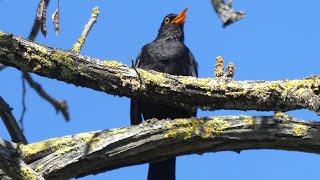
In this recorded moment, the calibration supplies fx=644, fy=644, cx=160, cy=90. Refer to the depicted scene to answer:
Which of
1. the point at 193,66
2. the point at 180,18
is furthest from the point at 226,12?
the point at 180,18

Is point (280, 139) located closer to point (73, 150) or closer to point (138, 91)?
point (138, 91)

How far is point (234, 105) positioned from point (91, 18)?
0.96m

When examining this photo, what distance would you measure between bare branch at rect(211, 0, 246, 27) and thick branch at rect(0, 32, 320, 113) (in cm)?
172

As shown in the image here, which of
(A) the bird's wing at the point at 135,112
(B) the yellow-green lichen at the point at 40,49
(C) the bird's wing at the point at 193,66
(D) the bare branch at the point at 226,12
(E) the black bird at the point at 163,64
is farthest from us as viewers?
(C) the bird's wing at the point at 193,66

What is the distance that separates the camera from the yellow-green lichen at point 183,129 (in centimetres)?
351

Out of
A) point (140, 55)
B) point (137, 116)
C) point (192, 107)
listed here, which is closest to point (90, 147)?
point (192, 107)

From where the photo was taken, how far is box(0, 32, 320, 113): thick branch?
356cm

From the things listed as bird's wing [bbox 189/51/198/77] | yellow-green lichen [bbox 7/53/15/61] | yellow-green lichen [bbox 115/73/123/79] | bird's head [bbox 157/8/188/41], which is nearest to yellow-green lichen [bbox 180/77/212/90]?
yellow-green lichen [bbox 115/73/123/79]

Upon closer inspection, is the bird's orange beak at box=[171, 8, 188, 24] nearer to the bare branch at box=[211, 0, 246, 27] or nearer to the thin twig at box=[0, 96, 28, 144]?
the thin twig at box=[0, 96, 28, 144]

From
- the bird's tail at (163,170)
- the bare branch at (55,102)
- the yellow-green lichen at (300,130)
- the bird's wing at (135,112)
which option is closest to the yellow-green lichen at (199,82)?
the yellow-green lichen at (300,130)

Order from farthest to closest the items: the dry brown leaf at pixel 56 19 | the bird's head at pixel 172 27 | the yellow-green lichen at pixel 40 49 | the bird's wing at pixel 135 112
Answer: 1. the bird's head at pixel 172 27
2. the bird's wing at pixel 135 112
3. the yellow-green lichen at pixel 40 49
4. the dry brown leaf at pixel 56 19

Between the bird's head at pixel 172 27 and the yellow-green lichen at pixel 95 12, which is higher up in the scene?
the bird's head at pixel 172 27

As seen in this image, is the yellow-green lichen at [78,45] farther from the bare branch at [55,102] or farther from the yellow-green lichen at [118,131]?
the bare branch at [55,102]

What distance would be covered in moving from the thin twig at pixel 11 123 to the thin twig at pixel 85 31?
0.52m
